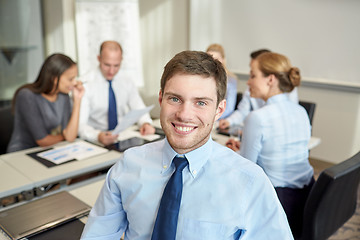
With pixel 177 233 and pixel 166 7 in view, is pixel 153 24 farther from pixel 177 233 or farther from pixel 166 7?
pixel 177 233

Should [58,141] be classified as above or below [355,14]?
below

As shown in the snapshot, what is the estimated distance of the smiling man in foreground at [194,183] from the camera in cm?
112

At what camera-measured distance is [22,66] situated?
198 inches

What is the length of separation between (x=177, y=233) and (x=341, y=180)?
93 centimetres

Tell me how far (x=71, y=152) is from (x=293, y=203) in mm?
1400

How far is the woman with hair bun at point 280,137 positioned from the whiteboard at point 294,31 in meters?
2.14

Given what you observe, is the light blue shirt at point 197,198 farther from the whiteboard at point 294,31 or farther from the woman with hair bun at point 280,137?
the whiteboard at point 294,31

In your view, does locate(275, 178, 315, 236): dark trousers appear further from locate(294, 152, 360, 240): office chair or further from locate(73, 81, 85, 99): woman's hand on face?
locate(73, 81, 85, 99): woman's hand on face

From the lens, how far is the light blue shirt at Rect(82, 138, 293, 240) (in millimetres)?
1131

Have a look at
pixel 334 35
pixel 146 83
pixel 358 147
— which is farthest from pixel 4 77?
pixel 358 147

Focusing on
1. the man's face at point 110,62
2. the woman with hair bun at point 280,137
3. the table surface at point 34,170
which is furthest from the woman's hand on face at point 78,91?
the woman with hair bun at point 280,137

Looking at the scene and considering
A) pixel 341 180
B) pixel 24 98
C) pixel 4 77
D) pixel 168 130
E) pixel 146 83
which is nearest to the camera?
pixel 168 130

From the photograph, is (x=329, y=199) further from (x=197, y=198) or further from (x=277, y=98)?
(x=197, y=198)

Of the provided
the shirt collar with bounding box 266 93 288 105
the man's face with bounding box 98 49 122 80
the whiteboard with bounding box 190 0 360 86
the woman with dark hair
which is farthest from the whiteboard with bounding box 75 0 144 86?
the shirt collar with bounding box 266 93 288 105
